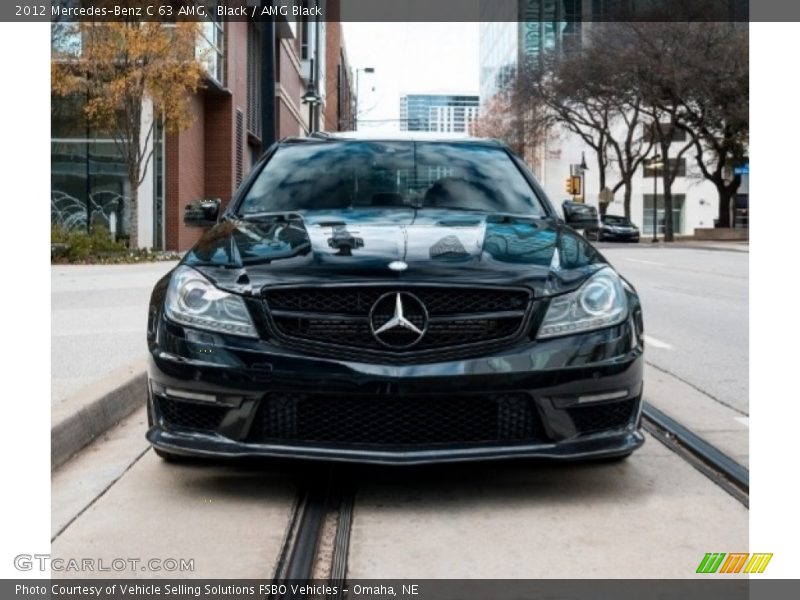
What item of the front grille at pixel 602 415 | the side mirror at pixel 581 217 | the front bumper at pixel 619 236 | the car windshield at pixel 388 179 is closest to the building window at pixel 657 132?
the front bumper at pixel 619 236

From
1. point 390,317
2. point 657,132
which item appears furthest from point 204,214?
point 657,132

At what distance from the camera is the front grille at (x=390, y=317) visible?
3879 mm

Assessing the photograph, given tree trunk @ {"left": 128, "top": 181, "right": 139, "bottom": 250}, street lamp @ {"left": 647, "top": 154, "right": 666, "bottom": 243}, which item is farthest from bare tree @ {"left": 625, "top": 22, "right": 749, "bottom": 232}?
tree trunk @ {"left": 128, "top": 181, "right": 139, "bottom": 250}

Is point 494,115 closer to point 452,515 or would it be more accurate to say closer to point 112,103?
point 112,103

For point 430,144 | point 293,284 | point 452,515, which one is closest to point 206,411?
point 293,284

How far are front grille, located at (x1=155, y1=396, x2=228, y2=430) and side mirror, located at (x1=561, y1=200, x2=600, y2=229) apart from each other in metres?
2.55

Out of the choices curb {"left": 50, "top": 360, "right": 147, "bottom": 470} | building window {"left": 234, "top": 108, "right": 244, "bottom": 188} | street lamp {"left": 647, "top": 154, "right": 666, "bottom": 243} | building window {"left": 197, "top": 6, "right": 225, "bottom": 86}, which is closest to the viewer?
curb {"left": 50, "top": 360, "right": 147, "bottom": 470}

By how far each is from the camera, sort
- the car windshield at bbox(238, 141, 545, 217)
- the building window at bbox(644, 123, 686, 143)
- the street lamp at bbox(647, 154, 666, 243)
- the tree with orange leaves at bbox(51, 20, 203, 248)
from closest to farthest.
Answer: the car windshield at bbox(238, 141, 545, 217)
the tree with orange leaves at bbox(51, 20, 203, 248)
the building window at bbox(644, 123, 686, 143)
the street lamp at bbox(647, 154, 666, 243)

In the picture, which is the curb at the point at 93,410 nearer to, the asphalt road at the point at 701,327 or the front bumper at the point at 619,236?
the asphalt road at the point at 701,327

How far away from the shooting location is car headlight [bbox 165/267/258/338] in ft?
12.9

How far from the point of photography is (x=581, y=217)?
576 cm

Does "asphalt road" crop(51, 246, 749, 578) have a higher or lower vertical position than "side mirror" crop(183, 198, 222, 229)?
lower

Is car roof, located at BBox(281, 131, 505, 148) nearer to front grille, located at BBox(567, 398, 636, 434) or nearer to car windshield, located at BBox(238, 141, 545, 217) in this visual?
car windshield, located at BBox(238, 141, 545, 217)

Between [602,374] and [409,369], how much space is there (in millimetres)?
740
